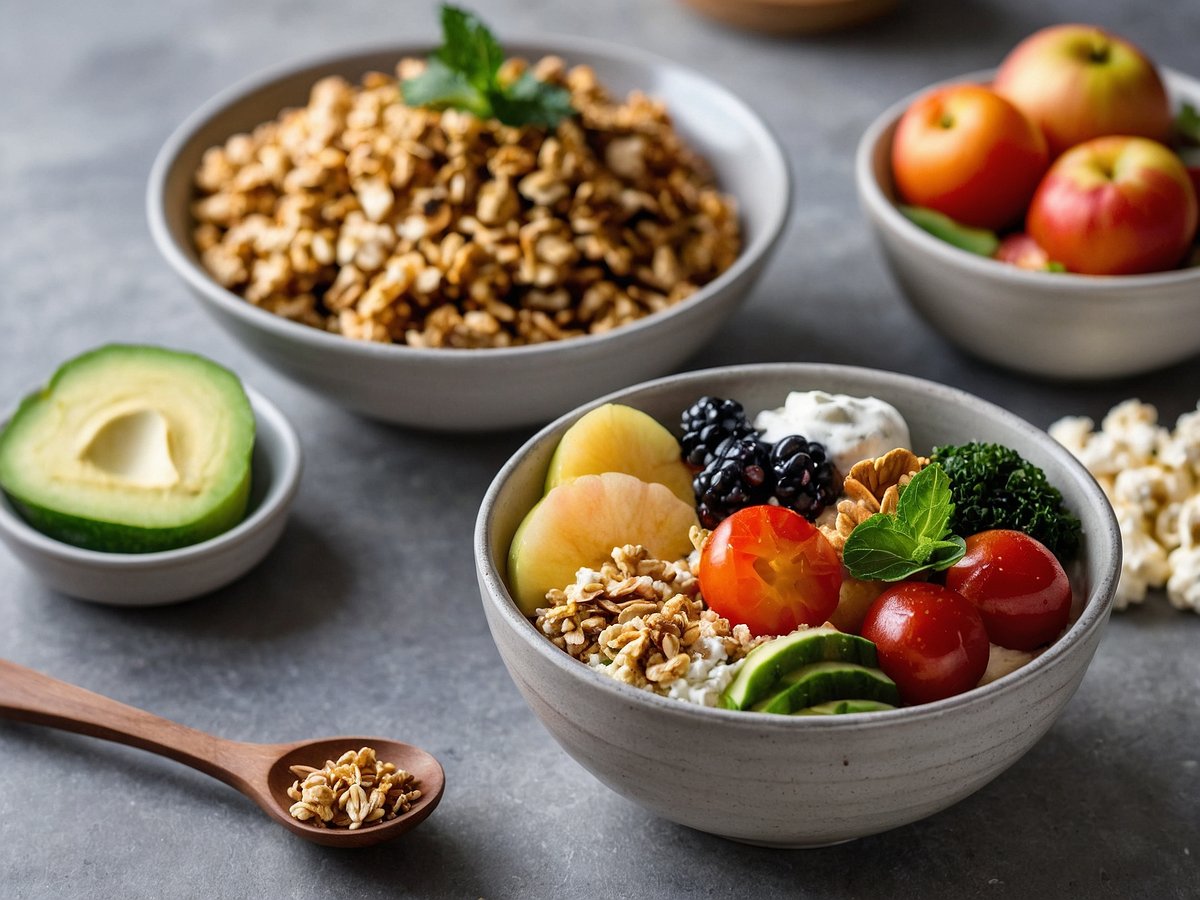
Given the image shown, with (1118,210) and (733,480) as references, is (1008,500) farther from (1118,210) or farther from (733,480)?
(1118,210)

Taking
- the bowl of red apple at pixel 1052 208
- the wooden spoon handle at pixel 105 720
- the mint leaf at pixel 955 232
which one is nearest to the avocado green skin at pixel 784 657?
the wooden spoon handle at pixel 105 720

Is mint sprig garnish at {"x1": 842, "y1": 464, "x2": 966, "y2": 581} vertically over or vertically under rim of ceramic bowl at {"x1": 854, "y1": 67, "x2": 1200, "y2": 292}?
over

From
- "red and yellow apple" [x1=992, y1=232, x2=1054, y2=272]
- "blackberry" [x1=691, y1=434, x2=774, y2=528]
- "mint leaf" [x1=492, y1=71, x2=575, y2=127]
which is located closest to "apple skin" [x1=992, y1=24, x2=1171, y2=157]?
"red and yellow apple" [x1=992, y1=232, x2=1054, y2=272]

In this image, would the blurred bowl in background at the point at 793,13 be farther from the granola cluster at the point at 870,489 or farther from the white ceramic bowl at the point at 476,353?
the granola cluster at the point at 870,489

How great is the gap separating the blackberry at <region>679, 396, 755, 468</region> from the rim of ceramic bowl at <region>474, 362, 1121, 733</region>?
5 centimetres

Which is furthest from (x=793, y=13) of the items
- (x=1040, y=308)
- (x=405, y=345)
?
(x=405, y=345)

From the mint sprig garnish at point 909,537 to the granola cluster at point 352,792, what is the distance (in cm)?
41

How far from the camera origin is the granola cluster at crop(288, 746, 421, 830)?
1.05 m

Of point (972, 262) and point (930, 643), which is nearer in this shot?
point (930, 643)

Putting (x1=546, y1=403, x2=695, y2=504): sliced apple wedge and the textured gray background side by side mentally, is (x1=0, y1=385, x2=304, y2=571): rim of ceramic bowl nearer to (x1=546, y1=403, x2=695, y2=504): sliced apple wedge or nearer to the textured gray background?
the textured gray background

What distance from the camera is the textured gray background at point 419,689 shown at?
105 cm

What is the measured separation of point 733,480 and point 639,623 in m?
0.19

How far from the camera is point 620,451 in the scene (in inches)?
44.8

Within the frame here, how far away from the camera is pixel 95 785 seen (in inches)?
44.7
